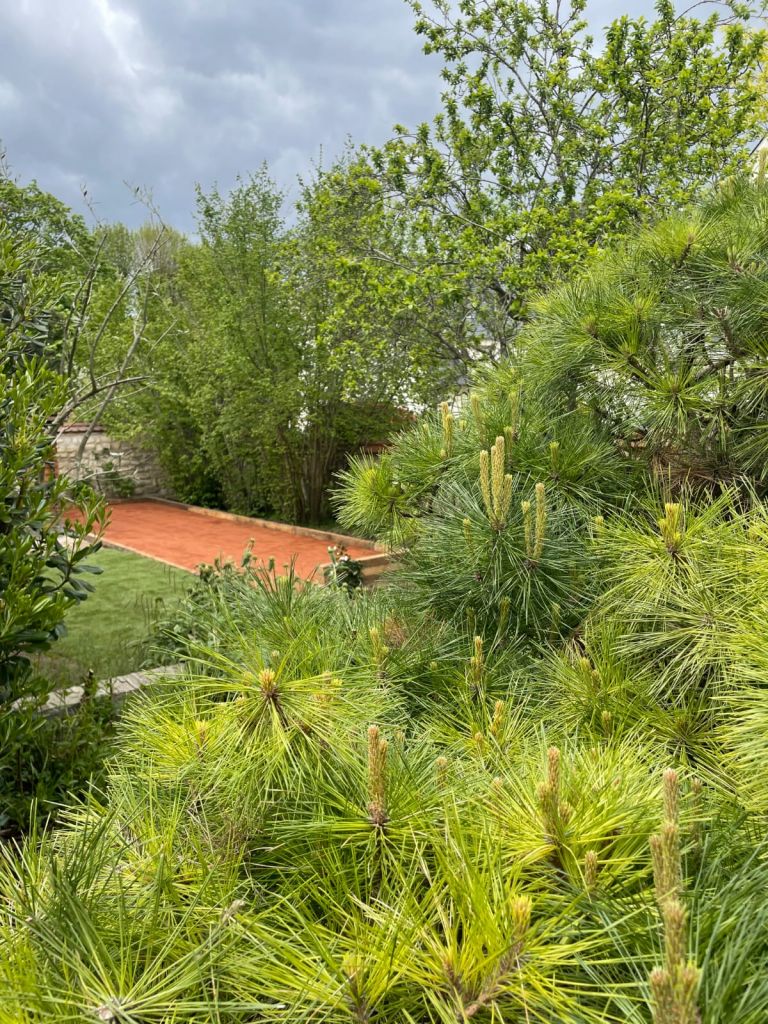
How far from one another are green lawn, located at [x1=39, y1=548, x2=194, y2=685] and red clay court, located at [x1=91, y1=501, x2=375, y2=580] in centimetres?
45

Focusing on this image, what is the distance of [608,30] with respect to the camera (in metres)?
6.36

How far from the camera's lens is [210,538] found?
31.4 feet

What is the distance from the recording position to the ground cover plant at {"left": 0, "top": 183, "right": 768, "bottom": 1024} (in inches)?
27.7

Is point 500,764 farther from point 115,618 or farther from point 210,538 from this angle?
point 210,538

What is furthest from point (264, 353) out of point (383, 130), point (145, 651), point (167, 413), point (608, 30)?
point (145, 651)

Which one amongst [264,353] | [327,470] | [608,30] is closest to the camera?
[608,30]

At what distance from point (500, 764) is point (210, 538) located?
887 cm

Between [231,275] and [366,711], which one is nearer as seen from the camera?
[366,711]

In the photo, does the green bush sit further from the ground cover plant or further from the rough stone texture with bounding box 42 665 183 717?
the ground cover plant

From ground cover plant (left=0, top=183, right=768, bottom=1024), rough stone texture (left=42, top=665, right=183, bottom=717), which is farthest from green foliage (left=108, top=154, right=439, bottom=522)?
ground cover plant (left=0, top=183, right=768, bottom=1024)

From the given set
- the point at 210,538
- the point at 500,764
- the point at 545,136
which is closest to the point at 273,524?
the point at 210,538

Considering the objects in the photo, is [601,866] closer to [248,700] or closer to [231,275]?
[248,700]

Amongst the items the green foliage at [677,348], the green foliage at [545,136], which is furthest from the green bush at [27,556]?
the green foliage at [545,136]

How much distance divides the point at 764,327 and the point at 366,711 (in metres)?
1.46
